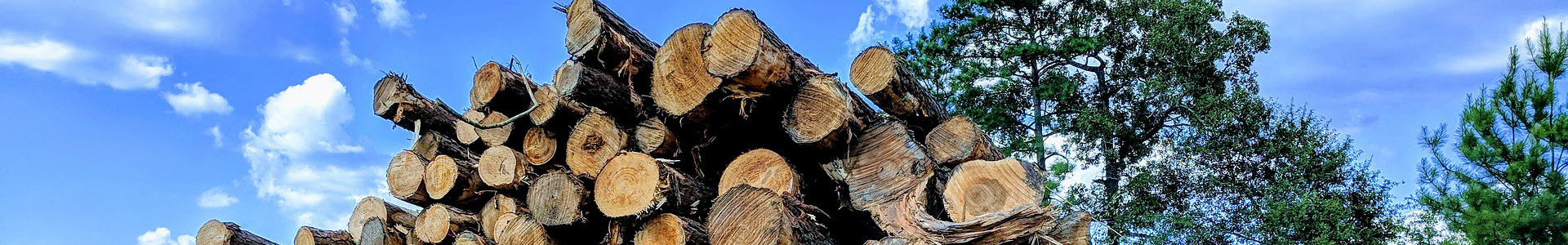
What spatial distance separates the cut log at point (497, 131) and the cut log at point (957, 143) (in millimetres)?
1628

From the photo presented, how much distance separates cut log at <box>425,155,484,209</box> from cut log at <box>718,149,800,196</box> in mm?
1355

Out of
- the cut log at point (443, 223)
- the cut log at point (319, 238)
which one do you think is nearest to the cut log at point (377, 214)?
the cut log at point (319, 238)

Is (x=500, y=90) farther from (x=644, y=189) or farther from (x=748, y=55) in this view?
(x=748, y=55)

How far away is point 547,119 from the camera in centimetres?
339

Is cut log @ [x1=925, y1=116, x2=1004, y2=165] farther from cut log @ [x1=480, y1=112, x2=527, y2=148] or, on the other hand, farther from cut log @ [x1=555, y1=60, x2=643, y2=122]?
cut log @ [x1=480, y1=112, x2=527, y2=148]

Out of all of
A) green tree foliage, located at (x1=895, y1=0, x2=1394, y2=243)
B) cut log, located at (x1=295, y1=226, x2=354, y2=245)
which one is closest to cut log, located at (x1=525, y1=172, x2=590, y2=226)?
cut log, located at (x1=295, y1=226, x2=354, y2=245)

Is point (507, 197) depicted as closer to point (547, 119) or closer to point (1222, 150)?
point (547, 119)

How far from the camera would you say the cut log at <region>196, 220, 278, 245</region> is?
4156mm

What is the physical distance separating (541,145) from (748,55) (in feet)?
3.99

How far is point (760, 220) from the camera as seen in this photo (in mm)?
2645

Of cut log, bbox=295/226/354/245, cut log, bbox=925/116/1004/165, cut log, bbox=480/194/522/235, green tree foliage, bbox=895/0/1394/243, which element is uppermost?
green tree foliage, bbox=895/0/1394/243

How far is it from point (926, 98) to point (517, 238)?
1.52 m

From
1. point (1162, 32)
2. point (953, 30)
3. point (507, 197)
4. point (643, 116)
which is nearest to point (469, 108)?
point (507, 197)

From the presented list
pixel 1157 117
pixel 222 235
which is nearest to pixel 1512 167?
pixel 1157 117
